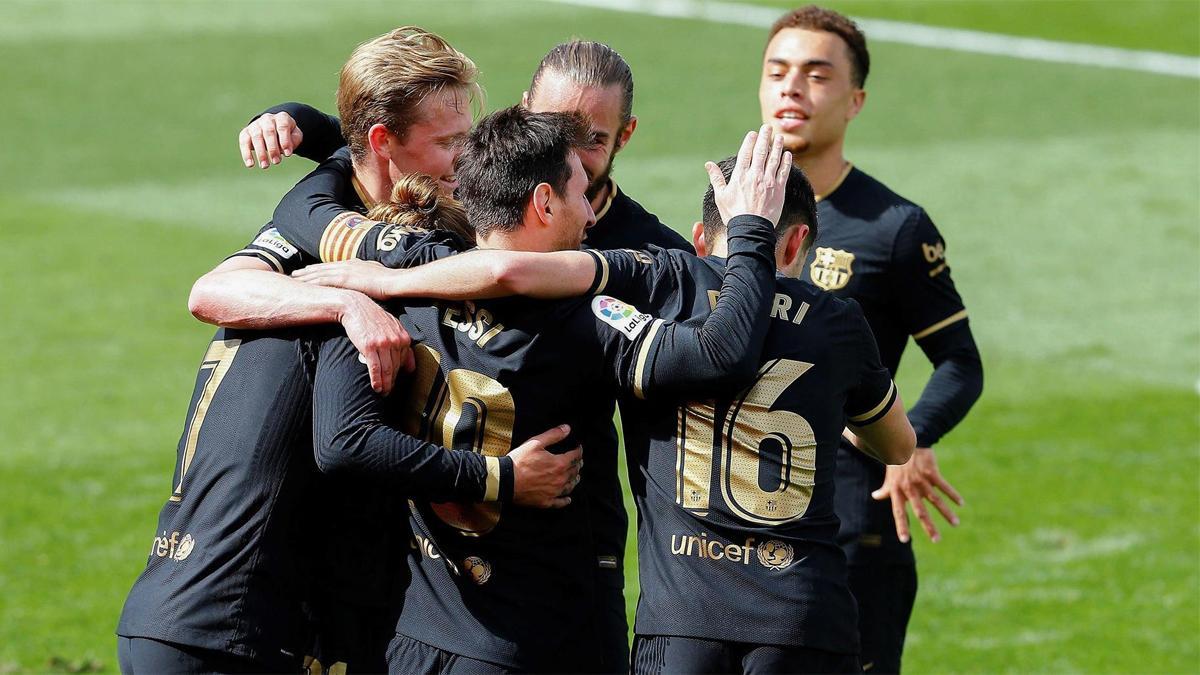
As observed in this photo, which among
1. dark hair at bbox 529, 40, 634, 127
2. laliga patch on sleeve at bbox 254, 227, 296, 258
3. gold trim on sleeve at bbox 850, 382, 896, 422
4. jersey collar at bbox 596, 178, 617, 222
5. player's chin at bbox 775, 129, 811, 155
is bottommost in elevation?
gold trim on sleeve at bbox 850, 382, 896, 422

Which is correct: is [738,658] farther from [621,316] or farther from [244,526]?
[244,526]

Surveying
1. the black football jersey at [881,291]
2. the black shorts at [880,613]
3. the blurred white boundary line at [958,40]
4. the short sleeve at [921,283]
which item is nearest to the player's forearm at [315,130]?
the black football jersey at [881,291]

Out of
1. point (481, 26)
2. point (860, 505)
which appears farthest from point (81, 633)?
point (481, 26)

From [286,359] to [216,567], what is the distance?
1.84ft

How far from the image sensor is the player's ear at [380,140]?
4.41 meters

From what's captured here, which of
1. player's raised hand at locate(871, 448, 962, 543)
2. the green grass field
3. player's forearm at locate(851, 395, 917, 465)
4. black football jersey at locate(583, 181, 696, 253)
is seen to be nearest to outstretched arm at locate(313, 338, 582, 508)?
player's forearm at locate(851, 395, 917, 465)

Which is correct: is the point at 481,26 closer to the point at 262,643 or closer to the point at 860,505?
the point at 860,505

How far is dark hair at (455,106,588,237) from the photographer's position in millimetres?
3912

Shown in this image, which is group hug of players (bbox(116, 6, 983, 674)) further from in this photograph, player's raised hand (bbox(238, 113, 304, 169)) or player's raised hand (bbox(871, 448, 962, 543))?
player's raised hand (bbox(871, 448, 962, 543))

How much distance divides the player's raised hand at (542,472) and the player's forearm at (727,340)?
313 mm

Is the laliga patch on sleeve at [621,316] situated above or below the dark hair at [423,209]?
below

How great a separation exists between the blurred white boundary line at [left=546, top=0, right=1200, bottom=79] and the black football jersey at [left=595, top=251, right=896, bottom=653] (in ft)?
61.7

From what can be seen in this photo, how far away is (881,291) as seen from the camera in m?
5.82

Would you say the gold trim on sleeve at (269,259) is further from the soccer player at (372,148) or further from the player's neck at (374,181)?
the player's neck at (374,181)
